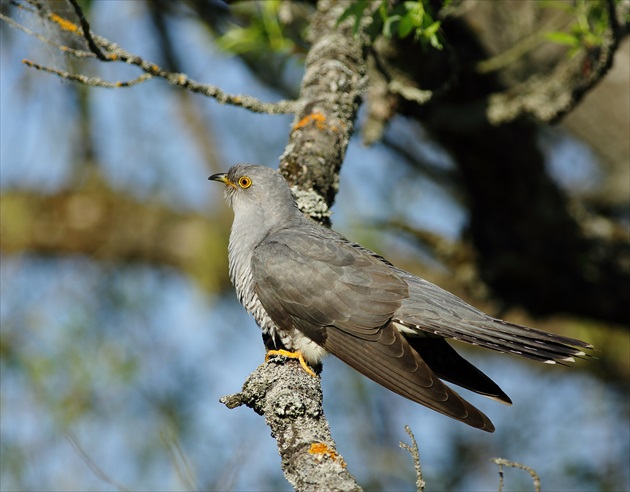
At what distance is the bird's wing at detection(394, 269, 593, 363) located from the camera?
3062mm

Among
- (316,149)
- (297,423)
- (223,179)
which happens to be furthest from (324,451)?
(223,179)

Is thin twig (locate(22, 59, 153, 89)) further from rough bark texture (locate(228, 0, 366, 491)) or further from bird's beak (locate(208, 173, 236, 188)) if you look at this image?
bird's beak (locate(208, 173, 236, 188))

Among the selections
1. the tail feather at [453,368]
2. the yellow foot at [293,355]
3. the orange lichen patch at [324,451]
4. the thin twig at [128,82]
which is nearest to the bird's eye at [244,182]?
the thin twig at [128,82]

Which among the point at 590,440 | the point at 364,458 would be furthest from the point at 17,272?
the point at 590,440

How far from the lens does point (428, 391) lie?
10.2ft

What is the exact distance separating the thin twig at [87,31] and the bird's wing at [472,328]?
1.68 m

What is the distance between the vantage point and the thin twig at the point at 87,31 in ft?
9.58

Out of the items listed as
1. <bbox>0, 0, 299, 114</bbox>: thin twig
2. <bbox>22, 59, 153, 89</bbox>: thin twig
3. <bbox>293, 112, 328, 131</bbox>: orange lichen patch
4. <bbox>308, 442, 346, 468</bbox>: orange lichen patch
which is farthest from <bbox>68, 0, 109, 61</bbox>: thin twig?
<bbox>308, 442, 346, 468</bbox>: orange lichen patch

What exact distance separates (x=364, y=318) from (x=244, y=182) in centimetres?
122

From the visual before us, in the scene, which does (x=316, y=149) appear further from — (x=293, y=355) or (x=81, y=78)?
(x=81, y=78)

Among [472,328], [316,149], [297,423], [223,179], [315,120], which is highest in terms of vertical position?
A: [223,179]

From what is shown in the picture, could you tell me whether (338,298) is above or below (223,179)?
below

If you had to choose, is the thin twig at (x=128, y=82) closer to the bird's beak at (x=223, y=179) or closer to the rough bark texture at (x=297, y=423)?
the bird's beak at (x=223, y=179)

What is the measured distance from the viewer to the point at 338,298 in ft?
11.3
